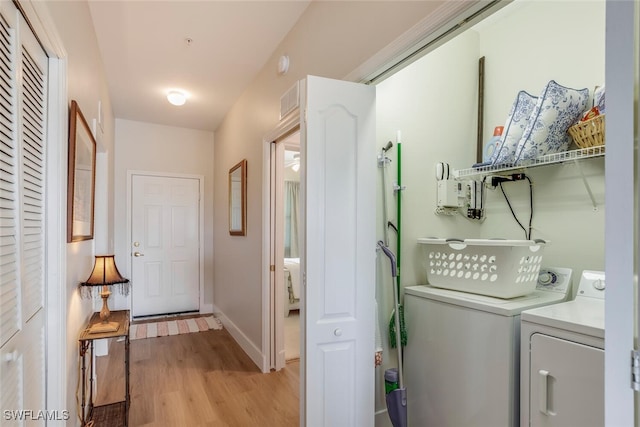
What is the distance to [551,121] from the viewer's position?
1763 millimetres

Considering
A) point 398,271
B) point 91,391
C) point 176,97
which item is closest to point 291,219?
point 176,97

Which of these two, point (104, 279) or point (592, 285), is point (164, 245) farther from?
point (592, 285)

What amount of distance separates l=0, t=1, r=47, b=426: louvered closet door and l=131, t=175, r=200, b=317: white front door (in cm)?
347

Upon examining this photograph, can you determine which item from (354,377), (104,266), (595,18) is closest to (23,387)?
(104,266)

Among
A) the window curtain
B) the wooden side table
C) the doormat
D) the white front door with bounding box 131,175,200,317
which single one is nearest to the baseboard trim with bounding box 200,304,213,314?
the white front door with bounding box 131,175,200,317

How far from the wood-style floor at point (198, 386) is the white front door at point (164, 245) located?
3.61 ft

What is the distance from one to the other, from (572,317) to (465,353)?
514 mm

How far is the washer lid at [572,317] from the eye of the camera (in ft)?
4.10

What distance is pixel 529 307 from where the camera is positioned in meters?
1.56

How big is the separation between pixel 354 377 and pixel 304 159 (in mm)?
1091

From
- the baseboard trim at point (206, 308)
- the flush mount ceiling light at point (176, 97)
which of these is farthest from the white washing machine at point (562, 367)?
the baseboard trim at point (206, 308)

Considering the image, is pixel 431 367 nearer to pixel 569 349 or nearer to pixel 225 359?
pixel 569 349

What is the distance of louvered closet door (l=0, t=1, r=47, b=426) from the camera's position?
Result: 3.31ft

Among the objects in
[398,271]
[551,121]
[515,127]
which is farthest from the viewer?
[398,271]
